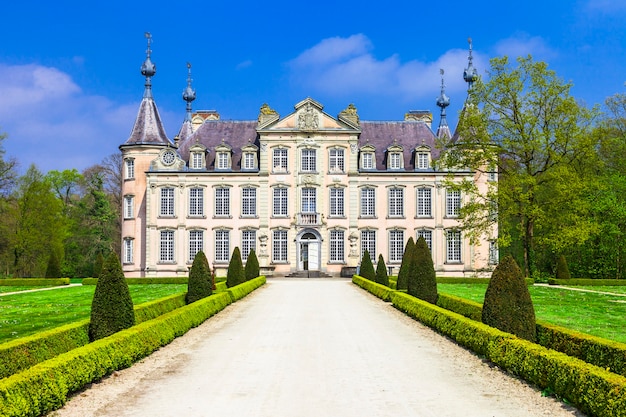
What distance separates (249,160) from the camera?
44156 mm

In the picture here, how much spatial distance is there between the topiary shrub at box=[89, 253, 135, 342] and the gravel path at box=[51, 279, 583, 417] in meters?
0.93

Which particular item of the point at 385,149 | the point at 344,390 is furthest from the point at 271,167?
the point at 344,390

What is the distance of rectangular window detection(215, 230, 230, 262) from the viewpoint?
4362 centimetres

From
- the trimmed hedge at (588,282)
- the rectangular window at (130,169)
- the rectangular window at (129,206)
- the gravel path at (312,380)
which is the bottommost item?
the gravel path at (312,380)

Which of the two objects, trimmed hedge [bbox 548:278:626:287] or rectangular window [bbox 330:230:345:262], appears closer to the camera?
trimmed hedge [bbox 548:278:626:287]

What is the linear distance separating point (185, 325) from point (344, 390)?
6.84 m

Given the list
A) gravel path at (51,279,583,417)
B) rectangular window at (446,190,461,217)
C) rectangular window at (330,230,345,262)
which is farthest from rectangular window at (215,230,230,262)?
gravel path at (51,279,583,417)

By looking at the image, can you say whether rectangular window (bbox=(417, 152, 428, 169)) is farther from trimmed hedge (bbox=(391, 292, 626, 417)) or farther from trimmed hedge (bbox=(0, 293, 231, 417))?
trimmed hedge (bbox=(0, 293, 231, 417))

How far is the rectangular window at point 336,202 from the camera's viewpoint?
144ft

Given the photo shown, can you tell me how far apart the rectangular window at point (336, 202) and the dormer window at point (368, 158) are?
2268 millimetres

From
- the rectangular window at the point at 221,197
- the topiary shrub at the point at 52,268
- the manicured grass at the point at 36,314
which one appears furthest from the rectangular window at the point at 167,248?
the manicured grass at the point at 36,314

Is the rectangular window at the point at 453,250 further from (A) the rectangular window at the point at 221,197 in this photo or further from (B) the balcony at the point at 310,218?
(A) the rectangular window at the point at 221,197

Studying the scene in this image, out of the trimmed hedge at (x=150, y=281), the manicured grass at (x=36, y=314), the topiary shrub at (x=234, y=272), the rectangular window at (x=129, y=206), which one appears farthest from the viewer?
the rectangular window at (x=129, y=206)

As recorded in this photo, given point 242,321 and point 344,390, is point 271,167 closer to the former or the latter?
point 242,321
